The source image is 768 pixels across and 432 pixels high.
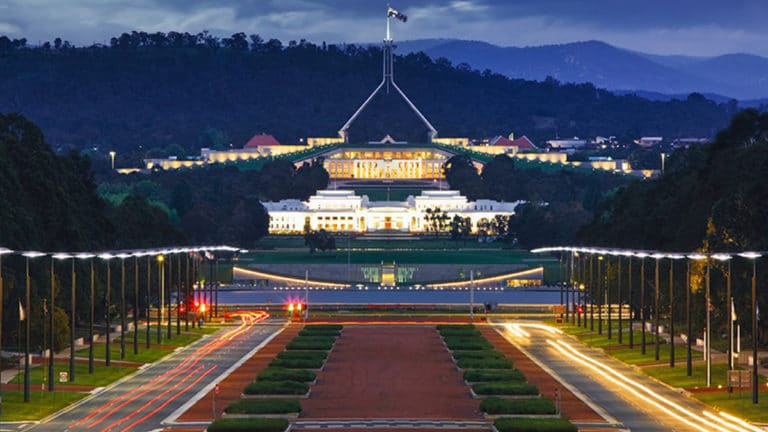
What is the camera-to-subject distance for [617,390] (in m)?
78.2

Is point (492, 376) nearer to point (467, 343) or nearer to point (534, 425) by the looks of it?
point (534, 425)

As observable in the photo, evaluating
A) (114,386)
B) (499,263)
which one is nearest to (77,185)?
(114,386)

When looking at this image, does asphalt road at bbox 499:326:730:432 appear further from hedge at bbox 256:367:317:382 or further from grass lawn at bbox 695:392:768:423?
hedge at bbox 256:367:317:382

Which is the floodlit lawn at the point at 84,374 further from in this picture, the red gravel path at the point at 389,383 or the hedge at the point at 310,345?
the hedge at the point at 310,345

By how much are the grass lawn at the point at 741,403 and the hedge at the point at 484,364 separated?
14.4m

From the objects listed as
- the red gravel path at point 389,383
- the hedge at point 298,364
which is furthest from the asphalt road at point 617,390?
the hedge at point 298,364

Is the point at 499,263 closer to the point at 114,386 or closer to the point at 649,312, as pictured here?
the point at 649,312

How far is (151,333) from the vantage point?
111 meters

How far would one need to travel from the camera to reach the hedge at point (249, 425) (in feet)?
208

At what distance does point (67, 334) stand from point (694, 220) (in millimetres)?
37924

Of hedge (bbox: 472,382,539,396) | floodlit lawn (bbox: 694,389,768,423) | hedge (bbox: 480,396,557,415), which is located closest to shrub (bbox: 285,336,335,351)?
hedge (bbox: 472,382,539,396)

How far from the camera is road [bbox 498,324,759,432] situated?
66125 millimetres

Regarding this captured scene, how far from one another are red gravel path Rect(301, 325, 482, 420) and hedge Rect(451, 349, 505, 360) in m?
0.61

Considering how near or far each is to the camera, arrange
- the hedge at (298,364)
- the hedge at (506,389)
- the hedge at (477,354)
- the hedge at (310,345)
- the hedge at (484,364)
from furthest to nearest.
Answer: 1. the hedge at (310,345)
2. the hedge at (477,354)
3. the hedge at (484,364)
4. the hedge at (298,364)
5. the hedge at (506,389)
